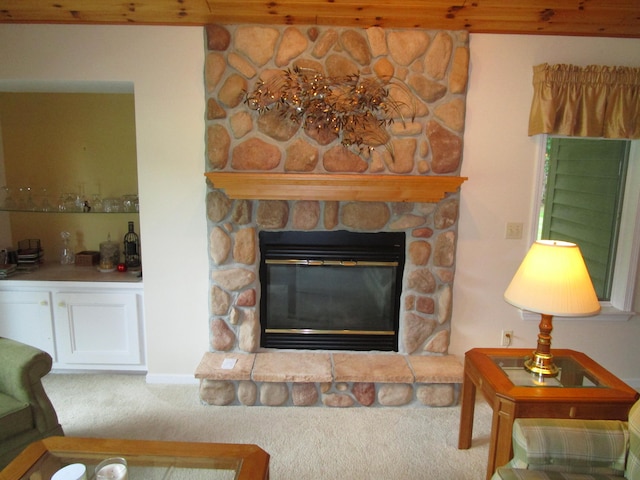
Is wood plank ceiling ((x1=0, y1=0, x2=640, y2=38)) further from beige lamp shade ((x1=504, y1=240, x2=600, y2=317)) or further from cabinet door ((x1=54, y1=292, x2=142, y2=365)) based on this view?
cabinet door ((x1=54, y1=292, x2=142, y2=365))

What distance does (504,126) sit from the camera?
2.70 metres

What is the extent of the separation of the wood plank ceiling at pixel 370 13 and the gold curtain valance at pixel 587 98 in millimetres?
252

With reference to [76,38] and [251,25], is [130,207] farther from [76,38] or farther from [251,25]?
[251,25]

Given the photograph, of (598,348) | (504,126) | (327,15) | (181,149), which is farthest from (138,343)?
(598,348)

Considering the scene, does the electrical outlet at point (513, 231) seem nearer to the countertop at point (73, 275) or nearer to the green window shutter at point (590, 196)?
the green window shutter at point (590, 196)

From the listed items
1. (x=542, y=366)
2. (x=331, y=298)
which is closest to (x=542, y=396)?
(x=542, y=366)

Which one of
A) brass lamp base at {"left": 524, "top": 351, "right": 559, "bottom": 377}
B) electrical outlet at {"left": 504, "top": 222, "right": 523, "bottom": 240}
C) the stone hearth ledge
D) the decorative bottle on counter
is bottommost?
the stone hearth ledge

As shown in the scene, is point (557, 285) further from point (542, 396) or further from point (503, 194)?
point (503, 194)

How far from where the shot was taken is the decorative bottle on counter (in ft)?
10.3

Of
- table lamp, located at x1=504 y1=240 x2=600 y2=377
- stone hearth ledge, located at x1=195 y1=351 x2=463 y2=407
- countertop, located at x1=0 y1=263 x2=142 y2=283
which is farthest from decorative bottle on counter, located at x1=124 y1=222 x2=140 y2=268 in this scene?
table lamp, located at x1=504 y1=240 x2=600 y2=377

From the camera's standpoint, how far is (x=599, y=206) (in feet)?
9.84

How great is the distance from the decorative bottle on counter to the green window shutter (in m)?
3.00

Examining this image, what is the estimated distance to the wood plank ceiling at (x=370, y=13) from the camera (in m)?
2.32

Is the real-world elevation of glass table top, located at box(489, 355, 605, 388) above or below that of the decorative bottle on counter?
below
